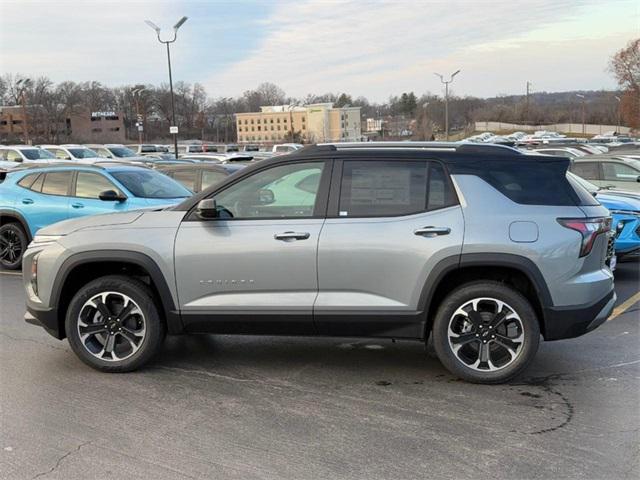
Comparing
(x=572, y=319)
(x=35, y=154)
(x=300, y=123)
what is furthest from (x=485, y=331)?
(x=300, y=123)

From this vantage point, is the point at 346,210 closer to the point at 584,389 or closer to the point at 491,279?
the point at 491,279

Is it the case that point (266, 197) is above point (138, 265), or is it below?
above

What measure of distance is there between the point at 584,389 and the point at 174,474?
2.94 m

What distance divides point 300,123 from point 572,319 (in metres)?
134

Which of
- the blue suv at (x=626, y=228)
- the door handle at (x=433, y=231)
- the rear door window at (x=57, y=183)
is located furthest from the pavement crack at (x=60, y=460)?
the blue suv at (x=626, y=228)

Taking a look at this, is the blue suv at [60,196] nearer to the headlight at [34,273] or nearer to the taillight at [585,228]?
the headlight at [34,273]

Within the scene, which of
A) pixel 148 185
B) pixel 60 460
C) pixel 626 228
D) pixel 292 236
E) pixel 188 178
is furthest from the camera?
pixel 188 178

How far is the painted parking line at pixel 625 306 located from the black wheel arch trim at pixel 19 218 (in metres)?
8.33

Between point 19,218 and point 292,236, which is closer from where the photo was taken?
point 292,236

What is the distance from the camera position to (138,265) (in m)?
4.76

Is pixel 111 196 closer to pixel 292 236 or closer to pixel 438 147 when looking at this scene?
pixel 292 236

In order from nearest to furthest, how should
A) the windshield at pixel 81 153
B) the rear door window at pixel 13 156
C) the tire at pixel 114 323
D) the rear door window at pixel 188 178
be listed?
the tire at pixel 114 323, the rear door window at pixel 188 178, the rear door window at pixel 13 156, the windshield at pixel 81 153

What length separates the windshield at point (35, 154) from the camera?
91.2ft

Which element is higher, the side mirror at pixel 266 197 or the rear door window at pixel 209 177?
the side mirror at pixel 266 197
